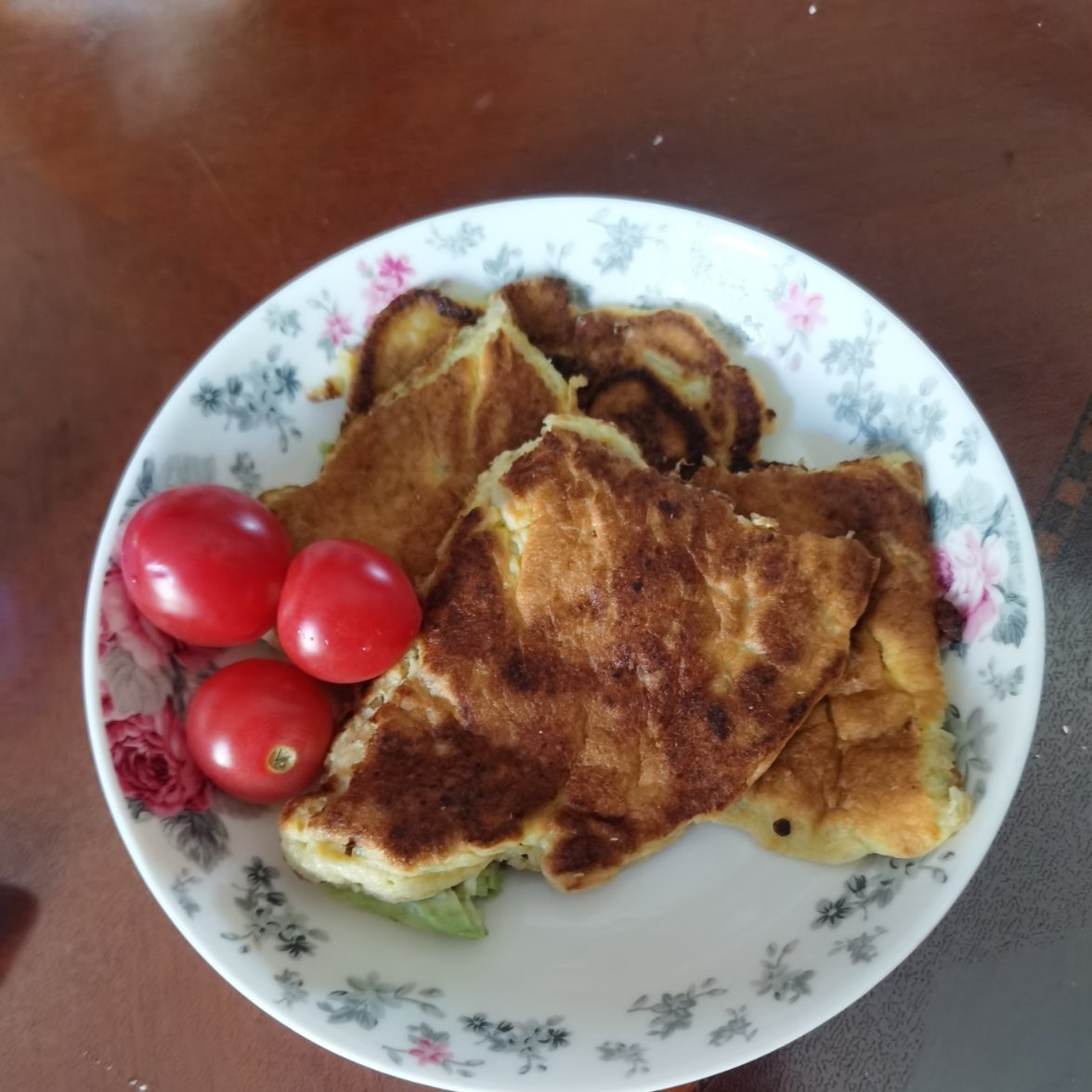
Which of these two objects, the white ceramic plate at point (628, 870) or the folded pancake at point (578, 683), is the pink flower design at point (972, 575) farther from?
the folded pancake at point (578, 683)

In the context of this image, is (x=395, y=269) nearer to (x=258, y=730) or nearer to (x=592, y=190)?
(x=592, y=190)

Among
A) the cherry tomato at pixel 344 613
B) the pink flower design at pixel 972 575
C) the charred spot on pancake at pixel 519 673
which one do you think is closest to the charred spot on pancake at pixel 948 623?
the pink flower design at pixel 972 575

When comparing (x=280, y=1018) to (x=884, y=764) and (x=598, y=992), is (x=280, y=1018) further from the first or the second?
(x=884, y=764)

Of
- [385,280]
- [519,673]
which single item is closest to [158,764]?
[519,673]

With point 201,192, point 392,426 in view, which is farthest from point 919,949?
point 201,192

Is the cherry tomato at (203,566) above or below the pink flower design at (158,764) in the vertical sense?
above

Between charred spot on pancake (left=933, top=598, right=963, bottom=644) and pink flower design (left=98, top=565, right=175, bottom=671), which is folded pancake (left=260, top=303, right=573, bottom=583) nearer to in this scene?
pink flower design (left=98, top=565, right=175, bottom=671)
